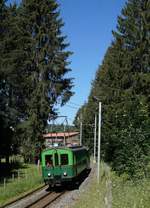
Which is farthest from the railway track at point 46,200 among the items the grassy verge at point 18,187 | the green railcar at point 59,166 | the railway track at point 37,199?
the grassy verge at point 18,187

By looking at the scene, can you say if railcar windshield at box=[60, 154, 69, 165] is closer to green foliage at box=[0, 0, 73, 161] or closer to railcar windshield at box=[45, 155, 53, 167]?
A: railcar windshield at box=[45, 155, 53, 167]

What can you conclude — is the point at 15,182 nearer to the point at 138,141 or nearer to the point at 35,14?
the point at 138,141

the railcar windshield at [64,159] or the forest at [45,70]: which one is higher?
the forest at [45,70]

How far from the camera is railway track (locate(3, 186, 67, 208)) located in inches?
1104

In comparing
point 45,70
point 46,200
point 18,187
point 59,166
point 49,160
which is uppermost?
point 45,70

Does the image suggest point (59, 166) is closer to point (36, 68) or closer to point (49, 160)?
point (49, 160)

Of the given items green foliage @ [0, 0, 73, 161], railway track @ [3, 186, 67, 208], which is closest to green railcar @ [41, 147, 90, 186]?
railway track @ [3, 186, 67, 208]

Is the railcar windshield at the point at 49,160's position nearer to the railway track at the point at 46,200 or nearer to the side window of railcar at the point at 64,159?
the side window of railcar at the point at 64,159

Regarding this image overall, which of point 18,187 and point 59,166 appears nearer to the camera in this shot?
point 18,187

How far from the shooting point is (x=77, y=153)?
40.0 meters

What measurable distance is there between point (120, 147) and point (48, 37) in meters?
31.8

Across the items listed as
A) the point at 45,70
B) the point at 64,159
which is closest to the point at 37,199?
the point at 64,159

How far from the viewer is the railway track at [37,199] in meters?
28.0

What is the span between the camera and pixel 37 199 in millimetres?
30891
